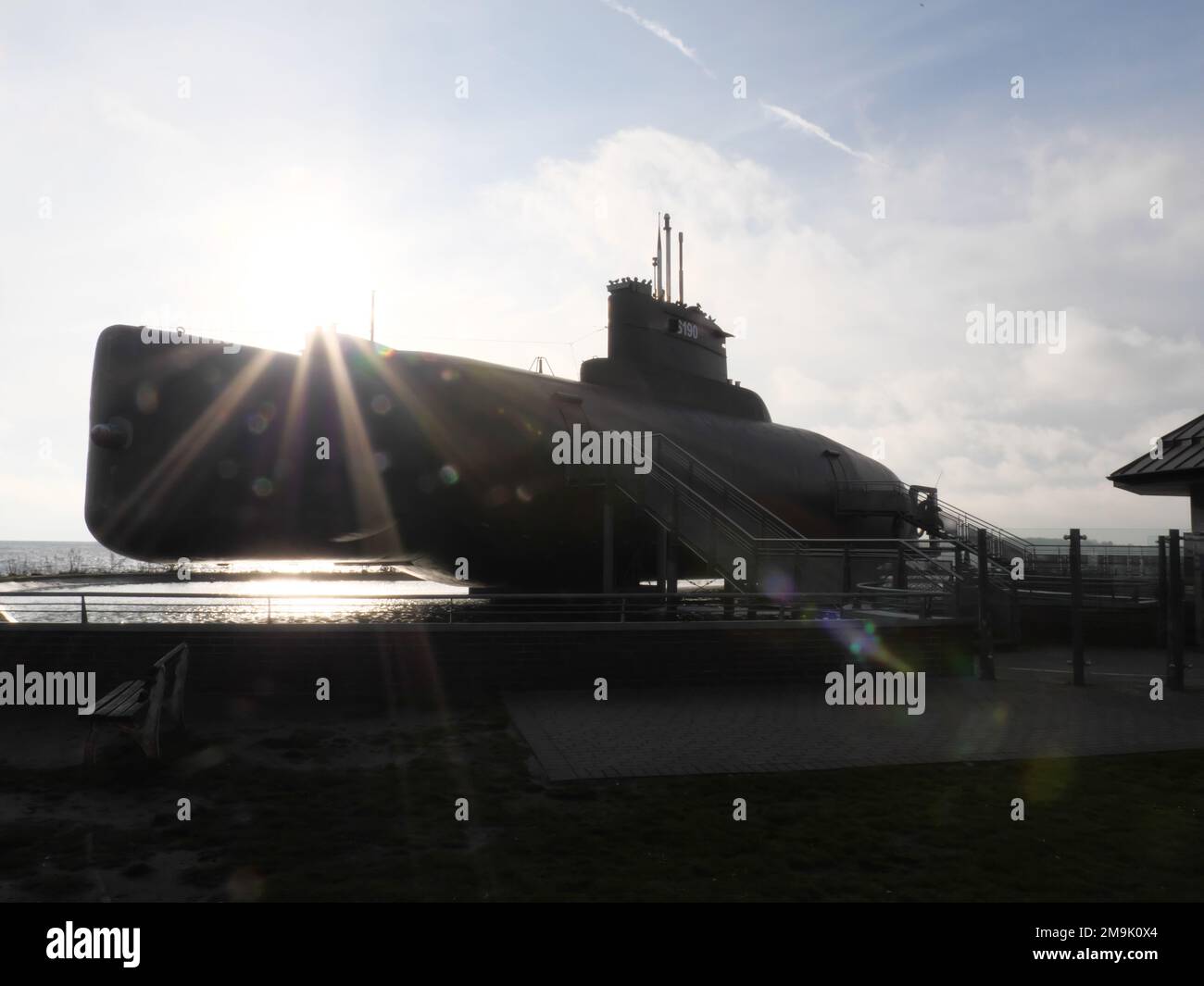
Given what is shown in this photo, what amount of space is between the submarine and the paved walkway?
499 centimetres

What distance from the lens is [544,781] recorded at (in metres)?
8.23

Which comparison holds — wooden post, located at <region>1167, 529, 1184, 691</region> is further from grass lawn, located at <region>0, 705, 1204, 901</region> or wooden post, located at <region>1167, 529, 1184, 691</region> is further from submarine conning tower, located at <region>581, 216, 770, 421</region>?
submarine conning tower, located at <region>581, 216, 770, 421</region>

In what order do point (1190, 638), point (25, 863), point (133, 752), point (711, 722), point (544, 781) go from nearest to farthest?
point (25, 863), point (544, 781), point (133, 752), point (711, 722), point (1190, 638)

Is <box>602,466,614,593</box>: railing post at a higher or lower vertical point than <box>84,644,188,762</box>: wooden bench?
higher

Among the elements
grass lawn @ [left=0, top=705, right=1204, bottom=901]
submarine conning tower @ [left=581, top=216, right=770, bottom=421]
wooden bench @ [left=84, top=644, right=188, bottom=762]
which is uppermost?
submarine conning tower @ [left=581, top=216, right=770, bottom=421]

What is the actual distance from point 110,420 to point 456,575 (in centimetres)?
759

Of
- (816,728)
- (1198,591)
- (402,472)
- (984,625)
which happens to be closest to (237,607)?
(402,472)

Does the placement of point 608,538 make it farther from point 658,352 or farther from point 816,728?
point 658,352

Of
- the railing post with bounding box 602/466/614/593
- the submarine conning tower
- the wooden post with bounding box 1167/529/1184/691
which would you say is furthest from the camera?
the submarine conning tower

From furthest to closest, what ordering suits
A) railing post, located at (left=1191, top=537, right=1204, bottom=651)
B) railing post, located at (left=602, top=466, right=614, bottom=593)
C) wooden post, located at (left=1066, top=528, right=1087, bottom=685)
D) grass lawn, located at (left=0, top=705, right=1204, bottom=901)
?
railing post, located at (left=1191, top=537, right=1204, bottom=651) < railing post, located at (left=602, top=466, right=614, bottom=593) < wooden post, located at (left=1066, top=528, right=1087, bottom=685) < grass lawn, located at (left=0, top=705, right=1204, bottom=901)

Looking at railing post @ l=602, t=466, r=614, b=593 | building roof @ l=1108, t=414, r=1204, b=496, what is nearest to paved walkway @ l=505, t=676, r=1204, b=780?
railing post @ l=602, t=466, r=614, b=593

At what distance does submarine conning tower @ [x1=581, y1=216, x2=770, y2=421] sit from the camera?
A: 25.5 metres
